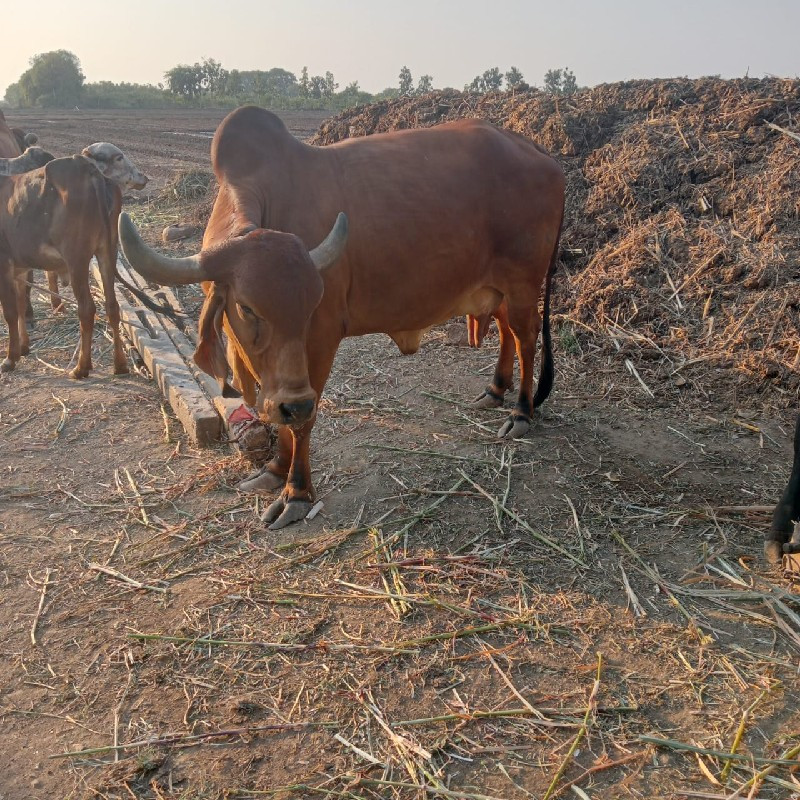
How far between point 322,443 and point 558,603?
89.5 inches

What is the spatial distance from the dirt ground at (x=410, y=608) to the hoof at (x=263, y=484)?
0.08 meters

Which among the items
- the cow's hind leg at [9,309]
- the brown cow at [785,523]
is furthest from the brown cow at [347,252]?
the cow's hind leg at [9,309]

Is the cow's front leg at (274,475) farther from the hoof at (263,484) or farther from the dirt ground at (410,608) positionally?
the dirt ground at (410,608)

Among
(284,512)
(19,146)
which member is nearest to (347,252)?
(284,512)

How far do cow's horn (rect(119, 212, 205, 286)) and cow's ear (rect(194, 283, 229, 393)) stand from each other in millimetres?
152

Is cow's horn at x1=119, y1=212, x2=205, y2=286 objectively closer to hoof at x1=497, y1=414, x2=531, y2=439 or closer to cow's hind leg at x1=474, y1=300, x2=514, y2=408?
hoof at x1=497, y1=414, x2=531, y2=439

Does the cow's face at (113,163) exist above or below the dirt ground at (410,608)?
above

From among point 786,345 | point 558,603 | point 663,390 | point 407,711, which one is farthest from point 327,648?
point 786,345

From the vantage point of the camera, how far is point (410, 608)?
3660 mm

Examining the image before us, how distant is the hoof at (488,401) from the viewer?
6020 millimetres

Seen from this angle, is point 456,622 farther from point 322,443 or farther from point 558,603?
point 322,443

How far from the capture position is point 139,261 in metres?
3.39

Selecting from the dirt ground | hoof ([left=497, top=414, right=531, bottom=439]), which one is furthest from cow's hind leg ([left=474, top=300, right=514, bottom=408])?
hoof ([left=497, top=414, right=531, bottom=439])

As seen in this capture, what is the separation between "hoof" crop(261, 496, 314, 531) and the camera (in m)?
4.41
